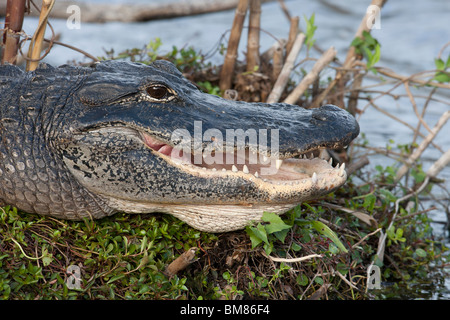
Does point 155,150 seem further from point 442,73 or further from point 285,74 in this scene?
point 442,73

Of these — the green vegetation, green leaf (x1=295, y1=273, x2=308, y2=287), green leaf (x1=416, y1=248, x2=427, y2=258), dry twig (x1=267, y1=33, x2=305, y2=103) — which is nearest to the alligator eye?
the green vegetation

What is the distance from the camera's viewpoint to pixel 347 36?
1044 cm

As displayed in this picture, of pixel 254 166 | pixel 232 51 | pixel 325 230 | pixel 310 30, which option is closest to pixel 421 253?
pixel 325 230

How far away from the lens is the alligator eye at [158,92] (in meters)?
2.96

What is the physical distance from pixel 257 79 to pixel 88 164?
6.65 ft

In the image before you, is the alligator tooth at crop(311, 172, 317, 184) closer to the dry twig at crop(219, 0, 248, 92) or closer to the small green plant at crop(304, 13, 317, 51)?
the dry twig at crop(219, 0, 248, 92)

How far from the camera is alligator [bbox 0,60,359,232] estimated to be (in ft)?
9.30

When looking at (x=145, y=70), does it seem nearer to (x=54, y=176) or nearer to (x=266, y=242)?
(x=54, y=176)

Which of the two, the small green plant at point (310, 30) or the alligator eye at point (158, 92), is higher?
the small green plant at point (310, 30)

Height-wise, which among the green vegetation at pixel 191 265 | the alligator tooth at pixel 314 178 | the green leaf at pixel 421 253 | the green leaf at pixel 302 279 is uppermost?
the alligator tooth at pixel 314 178

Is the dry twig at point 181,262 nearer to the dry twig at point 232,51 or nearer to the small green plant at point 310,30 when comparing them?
the dry twig at point 232,51

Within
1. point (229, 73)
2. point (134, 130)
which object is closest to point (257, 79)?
point (229, 73)

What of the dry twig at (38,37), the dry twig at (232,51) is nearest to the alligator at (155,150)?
the dry twig at (38,37)

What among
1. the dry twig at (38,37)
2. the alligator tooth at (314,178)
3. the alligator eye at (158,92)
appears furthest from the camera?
the dry twig at (38,37)
